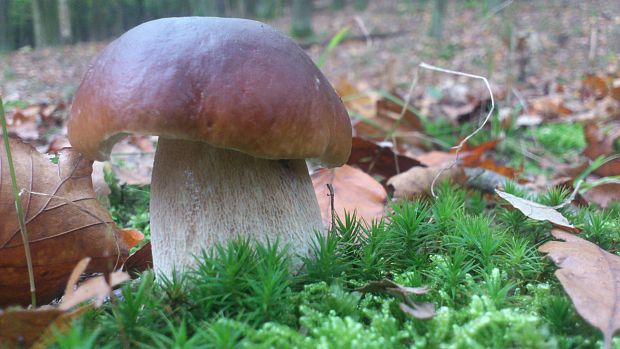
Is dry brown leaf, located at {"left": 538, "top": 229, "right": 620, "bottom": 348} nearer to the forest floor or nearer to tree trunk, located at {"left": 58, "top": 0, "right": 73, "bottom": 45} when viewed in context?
the forest floor

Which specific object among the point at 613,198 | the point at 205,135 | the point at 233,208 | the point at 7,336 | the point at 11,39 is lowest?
the point at 11,39

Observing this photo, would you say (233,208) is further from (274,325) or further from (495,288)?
(495,288)

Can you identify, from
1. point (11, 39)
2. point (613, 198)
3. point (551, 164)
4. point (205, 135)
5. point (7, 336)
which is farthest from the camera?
point (11, 39)

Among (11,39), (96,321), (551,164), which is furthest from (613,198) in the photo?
(11,39)

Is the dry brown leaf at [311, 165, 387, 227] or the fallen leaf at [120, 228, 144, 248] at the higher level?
the dry brown leaf at [311, 165, 387, 227]

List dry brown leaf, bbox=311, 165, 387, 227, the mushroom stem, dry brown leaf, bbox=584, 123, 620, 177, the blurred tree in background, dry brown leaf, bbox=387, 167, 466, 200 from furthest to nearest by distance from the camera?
the blurred tree in background → dry brown leaf, bbox=584, 123, 620, 177 → dry brown leaf, bbox=387, 167, 466, 200 → dry brown leaf, bbox=311, 165, 387, 227 → the mushroom stem

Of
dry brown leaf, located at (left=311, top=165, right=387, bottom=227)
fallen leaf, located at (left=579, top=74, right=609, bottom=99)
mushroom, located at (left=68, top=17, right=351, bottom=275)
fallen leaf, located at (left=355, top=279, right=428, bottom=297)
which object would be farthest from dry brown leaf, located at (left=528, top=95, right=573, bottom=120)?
fallen leaf, located at (left=355, top=279, right=428, bottom=297)

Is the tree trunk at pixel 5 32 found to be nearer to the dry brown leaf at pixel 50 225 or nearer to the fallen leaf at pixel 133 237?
the fallen leaf at pixel 133 237
